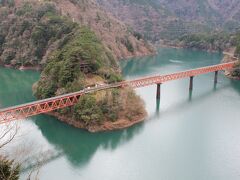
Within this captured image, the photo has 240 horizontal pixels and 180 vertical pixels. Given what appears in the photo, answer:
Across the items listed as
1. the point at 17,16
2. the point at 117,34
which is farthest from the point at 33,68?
the point at 117,34

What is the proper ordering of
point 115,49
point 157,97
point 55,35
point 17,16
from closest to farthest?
point 157,97 → point 55,35 → point 17,16 → point 115,49

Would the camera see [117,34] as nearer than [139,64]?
No

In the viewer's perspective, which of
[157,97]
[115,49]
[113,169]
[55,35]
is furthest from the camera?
[115,49]

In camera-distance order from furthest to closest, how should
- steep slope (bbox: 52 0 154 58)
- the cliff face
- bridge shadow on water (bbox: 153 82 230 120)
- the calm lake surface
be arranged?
steep slope (bbox: 52 0 154 58)
the cliff face
bridge shadow on water (bbox: 153 82 230 120)
the calm lake surface

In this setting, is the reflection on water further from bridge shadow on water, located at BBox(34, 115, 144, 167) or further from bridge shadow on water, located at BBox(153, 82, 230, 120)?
bridge shadow on water, located at BBox(153, 82, 230, 120)

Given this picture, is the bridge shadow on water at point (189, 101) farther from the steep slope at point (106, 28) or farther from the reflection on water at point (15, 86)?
the steep slope at point (106, 28)

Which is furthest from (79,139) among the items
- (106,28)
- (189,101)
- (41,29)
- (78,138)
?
(106,28)

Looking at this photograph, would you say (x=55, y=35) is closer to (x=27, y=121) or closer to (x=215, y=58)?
(x=27, y=121)

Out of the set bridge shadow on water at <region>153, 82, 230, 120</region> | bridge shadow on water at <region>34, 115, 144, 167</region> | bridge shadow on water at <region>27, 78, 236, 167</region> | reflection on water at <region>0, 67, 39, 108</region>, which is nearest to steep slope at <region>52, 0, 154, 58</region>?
reflection on water at <region>0, 67, 39, 108</region>
